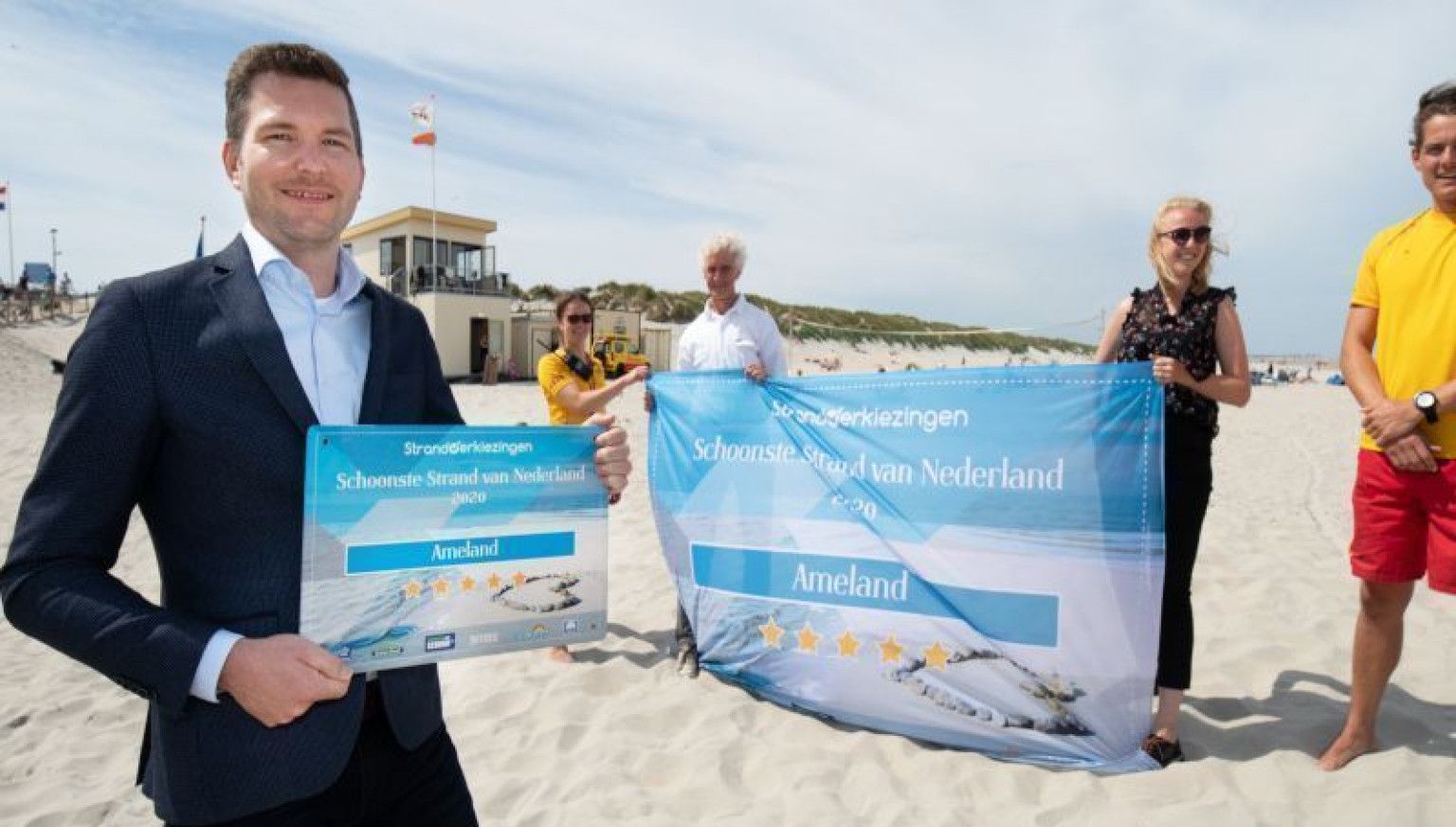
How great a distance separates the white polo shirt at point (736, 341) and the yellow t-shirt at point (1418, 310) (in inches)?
99.9

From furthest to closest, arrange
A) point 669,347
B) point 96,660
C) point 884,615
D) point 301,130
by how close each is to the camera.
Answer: point 669,347
point 884,615
point 301,130
point 96,660

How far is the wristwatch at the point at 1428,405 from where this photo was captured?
9.08 ft

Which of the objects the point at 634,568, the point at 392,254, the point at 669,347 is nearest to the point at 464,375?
the point at 392,254

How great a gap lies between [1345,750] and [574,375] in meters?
3.95

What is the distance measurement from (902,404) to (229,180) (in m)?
2.79

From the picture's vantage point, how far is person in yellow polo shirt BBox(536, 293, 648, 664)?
4.57 m


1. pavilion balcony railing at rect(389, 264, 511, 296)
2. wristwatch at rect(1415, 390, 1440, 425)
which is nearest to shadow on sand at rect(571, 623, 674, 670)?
wristwatch at rect(1415, 390, 1440, 425)

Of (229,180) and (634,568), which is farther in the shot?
(634,568)

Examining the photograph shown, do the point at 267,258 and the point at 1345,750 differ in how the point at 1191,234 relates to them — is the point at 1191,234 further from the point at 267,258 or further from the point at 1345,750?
the point at 267,258

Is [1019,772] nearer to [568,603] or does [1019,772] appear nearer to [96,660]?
[568,603]

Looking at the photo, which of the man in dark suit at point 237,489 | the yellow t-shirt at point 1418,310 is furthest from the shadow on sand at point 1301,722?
the man in dark suit at point 237,489

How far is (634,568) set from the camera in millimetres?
6188

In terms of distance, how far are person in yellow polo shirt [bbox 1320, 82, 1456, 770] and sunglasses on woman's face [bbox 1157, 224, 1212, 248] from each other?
0.61 metres

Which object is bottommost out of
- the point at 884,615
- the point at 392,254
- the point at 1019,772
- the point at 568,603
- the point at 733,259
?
the point at 1019,772
